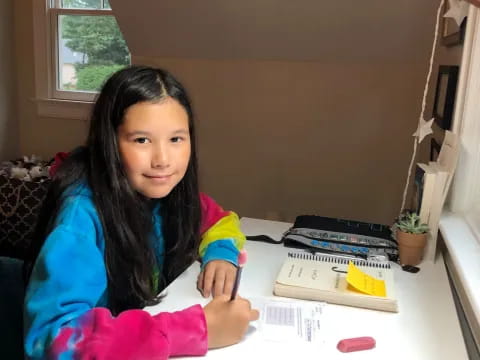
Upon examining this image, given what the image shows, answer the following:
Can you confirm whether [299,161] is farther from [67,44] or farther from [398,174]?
[67,44]

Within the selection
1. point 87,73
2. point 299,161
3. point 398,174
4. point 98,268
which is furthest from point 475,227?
point 87,73

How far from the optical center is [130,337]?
0.79m

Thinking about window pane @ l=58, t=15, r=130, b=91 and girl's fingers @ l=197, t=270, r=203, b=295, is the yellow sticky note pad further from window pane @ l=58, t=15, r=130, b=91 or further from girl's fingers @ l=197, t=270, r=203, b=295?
window pane @ l=58, t=15, r=130, b=91

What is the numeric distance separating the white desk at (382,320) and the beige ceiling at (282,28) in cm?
109

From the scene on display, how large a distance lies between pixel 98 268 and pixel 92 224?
3.8 inches

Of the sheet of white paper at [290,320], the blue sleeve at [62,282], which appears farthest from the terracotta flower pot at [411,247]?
the blue sleeve at [62,282]

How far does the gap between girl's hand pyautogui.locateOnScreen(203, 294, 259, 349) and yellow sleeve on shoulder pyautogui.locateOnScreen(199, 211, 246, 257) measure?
1.06ft

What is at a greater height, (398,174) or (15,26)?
(15,26)

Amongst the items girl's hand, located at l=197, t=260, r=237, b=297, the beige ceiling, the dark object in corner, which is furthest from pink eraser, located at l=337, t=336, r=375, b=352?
the beige ceiling

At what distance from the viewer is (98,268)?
0.88 m

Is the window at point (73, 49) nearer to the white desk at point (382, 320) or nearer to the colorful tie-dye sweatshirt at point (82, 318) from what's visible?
the white desk at point (382, 320)

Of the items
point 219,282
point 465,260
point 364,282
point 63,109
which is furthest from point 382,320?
point 63,109

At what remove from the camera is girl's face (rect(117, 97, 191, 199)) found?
981mm

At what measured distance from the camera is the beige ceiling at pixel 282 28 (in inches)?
78.0
